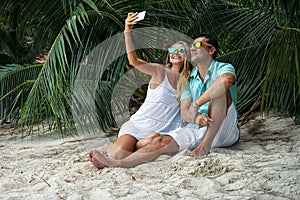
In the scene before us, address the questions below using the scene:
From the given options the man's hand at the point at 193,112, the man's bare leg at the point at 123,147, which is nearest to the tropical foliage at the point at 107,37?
the man's hand at the point at 193,112

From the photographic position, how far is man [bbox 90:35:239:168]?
246 cm

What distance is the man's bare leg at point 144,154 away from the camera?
2.50m

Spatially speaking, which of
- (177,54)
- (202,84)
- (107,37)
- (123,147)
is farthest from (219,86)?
(107,37)

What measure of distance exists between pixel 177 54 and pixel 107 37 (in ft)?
3.25

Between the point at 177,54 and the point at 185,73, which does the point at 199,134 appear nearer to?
the point at 185,73

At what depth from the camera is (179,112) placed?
8.79 ft

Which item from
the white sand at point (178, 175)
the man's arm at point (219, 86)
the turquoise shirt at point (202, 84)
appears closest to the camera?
the white sand at point (178, 175)

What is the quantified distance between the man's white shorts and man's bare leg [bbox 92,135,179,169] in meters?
0.04

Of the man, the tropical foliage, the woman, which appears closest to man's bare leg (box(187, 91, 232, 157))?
the man

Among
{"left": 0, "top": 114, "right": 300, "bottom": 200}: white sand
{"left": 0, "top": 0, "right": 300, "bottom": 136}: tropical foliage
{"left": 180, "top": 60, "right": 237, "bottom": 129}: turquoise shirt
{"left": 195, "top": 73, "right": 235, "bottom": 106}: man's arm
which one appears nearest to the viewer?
{"left": 0, "top": 114, "right": 300, "bottom": 200}: white sand

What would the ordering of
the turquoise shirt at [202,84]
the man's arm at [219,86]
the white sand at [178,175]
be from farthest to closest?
the turquoise shirt at [202,84]
the man's arm at [219,86]
the white sand at [178,175]

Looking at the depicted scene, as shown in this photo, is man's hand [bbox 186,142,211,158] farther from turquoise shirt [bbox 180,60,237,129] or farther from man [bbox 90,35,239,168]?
A: turquoise shirt [bbox 180,60,237,129]

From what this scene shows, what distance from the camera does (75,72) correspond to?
335 centimetres

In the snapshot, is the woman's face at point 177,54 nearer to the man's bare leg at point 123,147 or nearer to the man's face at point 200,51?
the man's face at point 200,51
